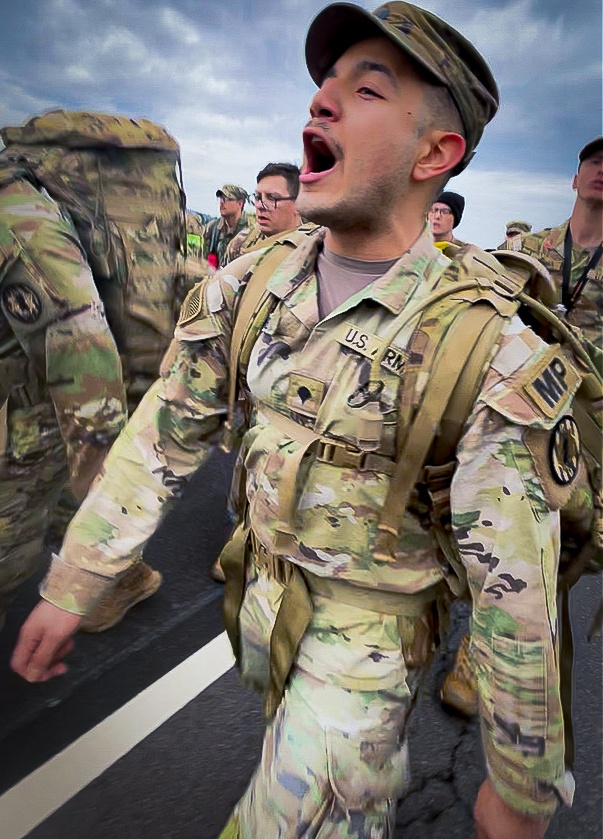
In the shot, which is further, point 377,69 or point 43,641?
point 43,641

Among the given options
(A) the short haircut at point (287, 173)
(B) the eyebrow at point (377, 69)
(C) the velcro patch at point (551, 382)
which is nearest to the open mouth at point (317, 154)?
(B) the eyebrow at point (377, 69)

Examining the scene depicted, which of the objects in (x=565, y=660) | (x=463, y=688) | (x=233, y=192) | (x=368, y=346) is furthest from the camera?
(x=233, y=192)

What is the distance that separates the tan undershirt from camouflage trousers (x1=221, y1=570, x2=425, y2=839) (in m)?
0.58

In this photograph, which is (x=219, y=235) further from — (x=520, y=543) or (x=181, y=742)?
(x=520, y=543)

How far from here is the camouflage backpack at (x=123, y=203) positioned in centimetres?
173

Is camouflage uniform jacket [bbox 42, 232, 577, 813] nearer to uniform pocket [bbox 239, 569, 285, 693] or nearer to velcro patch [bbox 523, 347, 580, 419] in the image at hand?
velcro patch [bbox 523, 347, 580, 419]

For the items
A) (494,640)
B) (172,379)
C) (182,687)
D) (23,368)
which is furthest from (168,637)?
(494,640)

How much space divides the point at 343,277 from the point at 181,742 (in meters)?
1.68

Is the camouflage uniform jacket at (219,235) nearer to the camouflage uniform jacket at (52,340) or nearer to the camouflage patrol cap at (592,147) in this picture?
the camouflage patrol cap at (592,147)

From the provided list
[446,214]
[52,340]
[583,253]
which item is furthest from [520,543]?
[446,214]

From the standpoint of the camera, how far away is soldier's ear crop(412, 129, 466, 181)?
1136 millimetres

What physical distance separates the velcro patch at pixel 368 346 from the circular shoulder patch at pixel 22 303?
93 cm

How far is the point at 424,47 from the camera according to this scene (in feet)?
3.50

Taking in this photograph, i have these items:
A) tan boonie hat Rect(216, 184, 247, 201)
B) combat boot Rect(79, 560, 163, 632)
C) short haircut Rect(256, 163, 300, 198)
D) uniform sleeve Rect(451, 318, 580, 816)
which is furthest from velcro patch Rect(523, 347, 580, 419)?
tan boonie hat Rect(216, 184, 247, 201)
